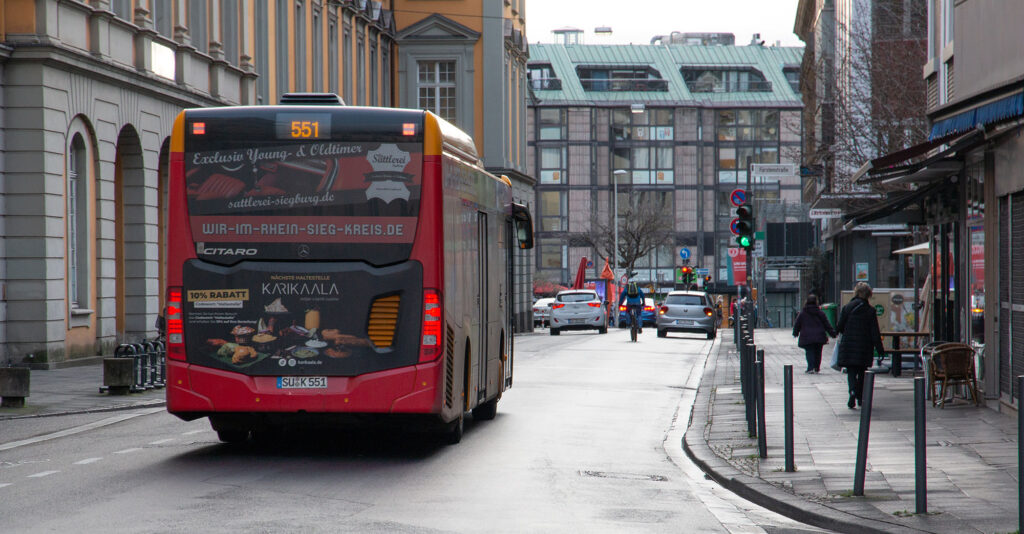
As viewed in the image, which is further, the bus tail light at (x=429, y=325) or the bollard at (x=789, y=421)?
the bus tail light at (x=429, y=325)

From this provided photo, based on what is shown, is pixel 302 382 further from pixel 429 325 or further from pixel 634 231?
pixel 634 231

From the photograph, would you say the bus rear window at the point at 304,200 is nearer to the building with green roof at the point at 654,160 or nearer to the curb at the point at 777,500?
the curb at the point at 777,500

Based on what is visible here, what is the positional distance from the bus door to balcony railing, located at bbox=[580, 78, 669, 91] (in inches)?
3351

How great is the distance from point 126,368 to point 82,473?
8533 mm

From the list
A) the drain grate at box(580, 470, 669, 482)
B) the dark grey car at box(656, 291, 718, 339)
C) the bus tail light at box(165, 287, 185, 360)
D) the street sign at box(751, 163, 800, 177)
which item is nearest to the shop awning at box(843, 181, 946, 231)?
the street sign at box(751, 163, 800, 177)

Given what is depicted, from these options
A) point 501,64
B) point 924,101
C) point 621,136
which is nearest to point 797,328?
point 924,101

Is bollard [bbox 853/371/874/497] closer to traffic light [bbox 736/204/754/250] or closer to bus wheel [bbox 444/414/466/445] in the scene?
bus wheel [bbox 444/414/466/445]

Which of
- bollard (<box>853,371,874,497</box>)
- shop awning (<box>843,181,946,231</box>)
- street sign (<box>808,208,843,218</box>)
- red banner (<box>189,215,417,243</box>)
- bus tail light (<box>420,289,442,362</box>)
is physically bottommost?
bollard (<box>853,371,874,497</box>)

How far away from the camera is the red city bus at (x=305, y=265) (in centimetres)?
1176

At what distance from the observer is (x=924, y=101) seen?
1200 inches

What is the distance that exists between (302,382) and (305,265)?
0.93 m

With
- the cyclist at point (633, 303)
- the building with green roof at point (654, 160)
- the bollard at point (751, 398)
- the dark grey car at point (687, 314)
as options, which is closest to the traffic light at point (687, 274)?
the dark grey car at point (687, 314)

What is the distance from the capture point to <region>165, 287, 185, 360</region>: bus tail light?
11844mm

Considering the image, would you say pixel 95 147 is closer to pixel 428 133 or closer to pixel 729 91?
pixel 428 133
